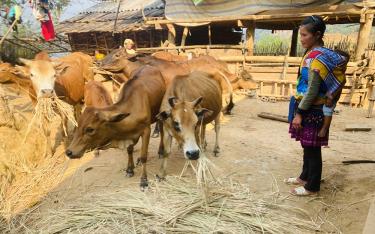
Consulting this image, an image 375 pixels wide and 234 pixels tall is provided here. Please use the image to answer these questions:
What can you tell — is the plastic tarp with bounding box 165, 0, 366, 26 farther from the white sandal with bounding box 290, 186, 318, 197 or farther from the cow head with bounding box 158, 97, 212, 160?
the cow head with bounding box 158, 97, 212, 160

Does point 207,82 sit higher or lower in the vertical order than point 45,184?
higher

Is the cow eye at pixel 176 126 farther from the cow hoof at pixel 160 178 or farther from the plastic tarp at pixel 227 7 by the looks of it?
the plastic tarp at pixel 227 7

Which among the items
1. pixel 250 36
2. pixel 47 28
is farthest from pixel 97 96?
pixel 250 36

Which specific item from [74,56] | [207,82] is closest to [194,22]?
[74,56]

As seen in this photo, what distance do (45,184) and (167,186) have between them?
1565mm

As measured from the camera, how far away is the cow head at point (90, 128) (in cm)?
375

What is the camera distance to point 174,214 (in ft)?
10.5

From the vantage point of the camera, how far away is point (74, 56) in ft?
25.9

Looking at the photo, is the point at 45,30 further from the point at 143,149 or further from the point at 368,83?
the point at 368,83

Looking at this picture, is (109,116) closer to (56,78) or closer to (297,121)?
(297,121)

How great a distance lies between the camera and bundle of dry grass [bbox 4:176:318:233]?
3100 millimetres

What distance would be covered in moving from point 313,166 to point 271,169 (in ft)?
3.90

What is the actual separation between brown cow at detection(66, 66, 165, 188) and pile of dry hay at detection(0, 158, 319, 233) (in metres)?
0.64

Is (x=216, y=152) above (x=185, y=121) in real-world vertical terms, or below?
below
